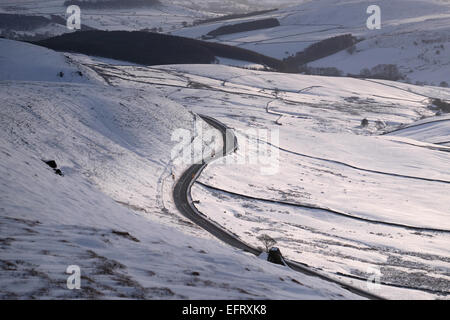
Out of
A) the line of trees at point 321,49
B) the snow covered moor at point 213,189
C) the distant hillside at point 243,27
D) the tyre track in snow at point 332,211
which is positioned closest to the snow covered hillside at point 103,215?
the snow covered moor at point 213,189

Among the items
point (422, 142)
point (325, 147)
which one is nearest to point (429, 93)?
point (422, 142)

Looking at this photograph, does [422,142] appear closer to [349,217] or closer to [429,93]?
[349,217]

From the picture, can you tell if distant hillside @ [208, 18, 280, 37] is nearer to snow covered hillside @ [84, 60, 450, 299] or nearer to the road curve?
snow covered hillside @ [84, 60, 450, 299]

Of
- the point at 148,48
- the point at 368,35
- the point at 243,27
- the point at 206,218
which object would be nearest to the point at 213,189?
the point at 206,218

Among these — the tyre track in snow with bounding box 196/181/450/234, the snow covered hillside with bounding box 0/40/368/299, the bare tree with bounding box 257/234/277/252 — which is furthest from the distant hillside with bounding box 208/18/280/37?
the bare tree with bounding box 257/234/277/252

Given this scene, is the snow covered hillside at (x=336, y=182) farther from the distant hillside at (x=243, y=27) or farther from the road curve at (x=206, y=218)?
the distant hillside at (x=243, y=27)

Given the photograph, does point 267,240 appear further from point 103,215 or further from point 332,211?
point 103,215
